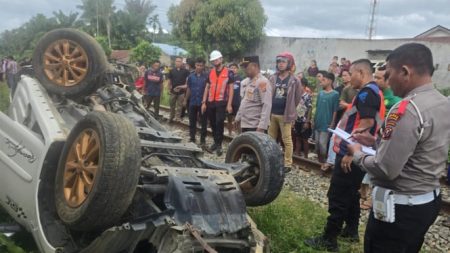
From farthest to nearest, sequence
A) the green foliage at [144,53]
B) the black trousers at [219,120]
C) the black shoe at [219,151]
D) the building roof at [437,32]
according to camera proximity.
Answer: the building roof at [437,32]
the green foliage at [144,53]
the black trousers at [219,120]
the black shoe at [219,151]

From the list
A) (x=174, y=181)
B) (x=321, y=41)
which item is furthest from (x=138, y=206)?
(x=321, y=41)

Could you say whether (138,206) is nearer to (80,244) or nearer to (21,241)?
(80,244)

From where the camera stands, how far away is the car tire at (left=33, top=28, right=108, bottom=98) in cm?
439

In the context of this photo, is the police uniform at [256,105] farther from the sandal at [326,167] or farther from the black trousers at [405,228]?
the black trousers at [405,228]

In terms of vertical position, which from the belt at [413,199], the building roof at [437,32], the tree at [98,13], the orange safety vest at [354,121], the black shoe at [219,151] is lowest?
the black shoe at [219,151]

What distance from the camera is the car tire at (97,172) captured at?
274cm

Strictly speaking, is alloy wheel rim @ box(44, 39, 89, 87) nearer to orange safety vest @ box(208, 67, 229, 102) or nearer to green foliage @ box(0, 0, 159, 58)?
orange safety vest @ box(208, 67, 229, 102)

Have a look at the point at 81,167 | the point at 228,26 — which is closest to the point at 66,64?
the point at 81,167

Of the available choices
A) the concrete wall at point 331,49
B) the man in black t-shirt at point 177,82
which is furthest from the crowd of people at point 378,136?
the concrete wall at point 331,49

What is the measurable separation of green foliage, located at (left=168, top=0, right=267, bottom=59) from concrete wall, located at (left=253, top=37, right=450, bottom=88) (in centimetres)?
122

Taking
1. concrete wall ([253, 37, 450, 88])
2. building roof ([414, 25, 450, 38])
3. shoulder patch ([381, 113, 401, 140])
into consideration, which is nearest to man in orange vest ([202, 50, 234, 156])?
shoulder patch ([381, 113, 401, 140])

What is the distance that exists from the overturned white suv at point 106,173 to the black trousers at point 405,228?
2.52 ft

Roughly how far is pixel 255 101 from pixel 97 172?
13.3 feet

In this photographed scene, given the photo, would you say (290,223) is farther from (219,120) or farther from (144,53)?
(144,53)
